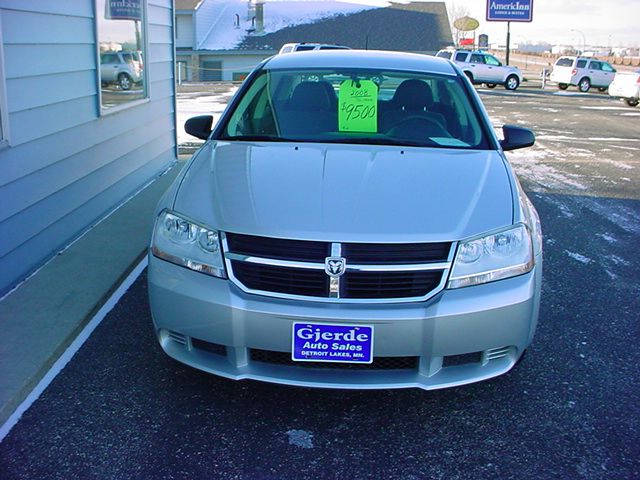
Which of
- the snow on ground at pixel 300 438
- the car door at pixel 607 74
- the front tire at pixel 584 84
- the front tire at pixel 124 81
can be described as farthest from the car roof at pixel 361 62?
the car door at pixel 607 74

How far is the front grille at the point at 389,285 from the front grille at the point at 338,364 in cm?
27

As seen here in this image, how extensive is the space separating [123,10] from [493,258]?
5.55 meters

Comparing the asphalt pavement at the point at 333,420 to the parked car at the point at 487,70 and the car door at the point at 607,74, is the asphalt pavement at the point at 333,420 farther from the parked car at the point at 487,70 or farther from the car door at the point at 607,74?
the car door at the point at 607,74

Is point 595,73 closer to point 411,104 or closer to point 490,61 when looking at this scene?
point 490,61

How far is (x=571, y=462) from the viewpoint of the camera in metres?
2.91

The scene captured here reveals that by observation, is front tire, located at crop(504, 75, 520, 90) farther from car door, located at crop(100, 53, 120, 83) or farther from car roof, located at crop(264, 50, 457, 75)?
car roof, located at crop(264, 50, 457, 75)

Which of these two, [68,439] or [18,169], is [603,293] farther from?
[18,169]

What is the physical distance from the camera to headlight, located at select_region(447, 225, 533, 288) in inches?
118

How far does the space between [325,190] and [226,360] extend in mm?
884

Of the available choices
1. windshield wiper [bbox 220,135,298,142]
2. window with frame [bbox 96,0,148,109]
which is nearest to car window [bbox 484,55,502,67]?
window with frame [bbox 96,0,148,109]

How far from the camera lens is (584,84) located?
34031 millimetres

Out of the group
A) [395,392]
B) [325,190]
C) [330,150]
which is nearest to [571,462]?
[395,392]

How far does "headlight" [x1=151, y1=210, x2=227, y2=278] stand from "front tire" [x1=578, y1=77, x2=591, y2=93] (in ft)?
112

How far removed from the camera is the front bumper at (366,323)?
9.49 feet
